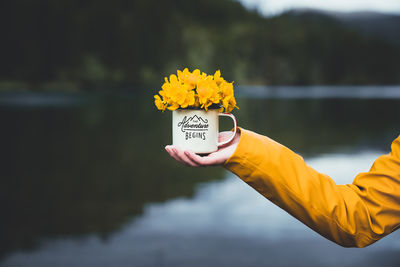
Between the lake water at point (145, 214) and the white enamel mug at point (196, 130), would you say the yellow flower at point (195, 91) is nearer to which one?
the white enamel mug at point (196, 130)

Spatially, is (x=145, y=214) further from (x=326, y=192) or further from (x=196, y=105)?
(x=326, y=192)

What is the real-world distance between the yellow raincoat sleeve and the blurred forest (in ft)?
171

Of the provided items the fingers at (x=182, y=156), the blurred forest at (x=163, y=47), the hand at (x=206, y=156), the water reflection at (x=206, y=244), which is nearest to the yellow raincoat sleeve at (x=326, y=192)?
the hand at (x=206, y=156)

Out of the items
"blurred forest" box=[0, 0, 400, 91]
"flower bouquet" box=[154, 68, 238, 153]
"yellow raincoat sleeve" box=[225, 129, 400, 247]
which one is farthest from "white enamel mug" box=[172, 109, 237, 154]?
"blurred forest" box=[0, 0, 400, 91]

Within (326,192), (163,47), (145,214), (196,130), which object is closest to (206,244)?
(145,214)

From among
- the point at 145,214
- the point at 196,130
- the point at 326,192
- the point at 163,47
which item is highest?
the point at 163,47

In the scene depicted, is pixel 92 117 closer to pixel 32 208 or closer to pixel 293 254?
pixel 32 208

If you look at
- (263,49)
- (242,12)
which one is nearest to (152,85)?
(263,49)

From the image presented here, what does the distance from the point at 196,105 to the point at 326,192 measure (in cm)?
61

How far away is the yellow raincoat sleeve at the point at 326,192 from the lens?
1551 millimetres

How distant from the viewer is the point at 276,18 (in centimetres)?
10819

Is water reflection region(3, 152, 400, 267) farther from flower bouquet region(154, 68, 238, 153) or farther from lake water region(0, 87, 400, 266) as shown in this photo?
flower bouquet region(154, 68, 238, 153)

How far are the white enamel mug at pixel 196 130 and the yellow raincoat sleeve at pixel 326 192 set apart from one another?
0.24 metres

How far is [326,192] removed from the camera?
1563 millimetres
